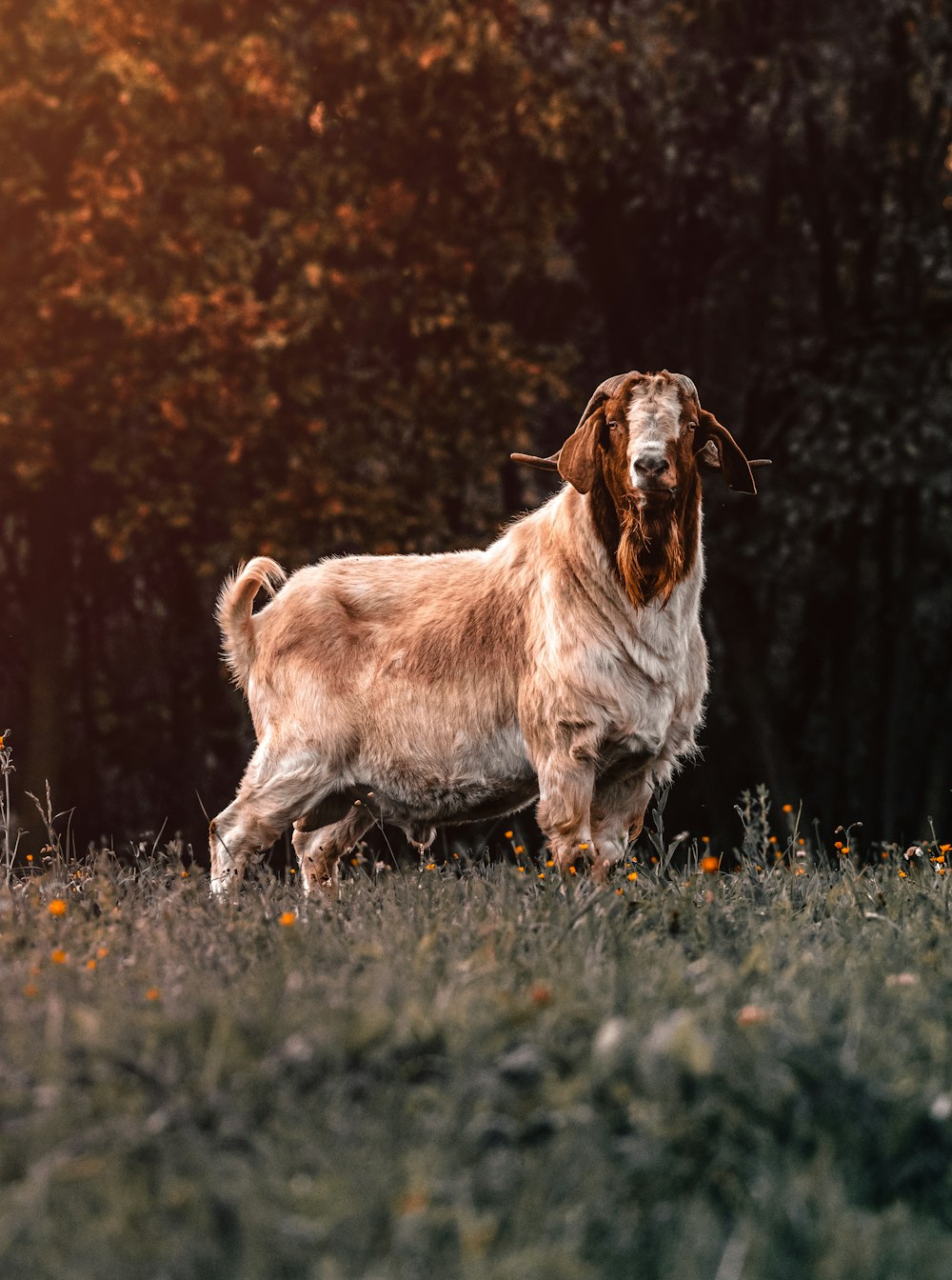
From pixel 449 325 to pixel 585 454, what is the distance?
21.9 feet

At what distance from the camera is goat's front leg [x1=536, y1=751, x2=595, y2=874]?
5.56 metres

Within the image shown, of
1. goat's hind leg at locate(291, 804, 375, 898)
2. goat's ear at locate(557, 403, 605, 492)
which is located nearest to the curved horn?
goat's ear at locate(557, 403, 605, 492)

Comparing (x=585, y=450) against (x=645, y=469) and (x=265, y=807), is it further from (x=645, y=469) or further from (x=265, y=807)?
(x=265, y=807)

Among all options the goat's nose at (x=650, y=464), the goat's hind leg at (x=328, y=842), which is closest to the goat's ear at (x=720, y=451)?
the goat's nose at (x=650, y=464)

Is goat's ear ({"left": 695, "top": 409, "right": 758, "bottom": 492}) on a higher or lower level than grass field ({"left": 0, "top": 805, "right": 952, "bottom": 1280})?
higher

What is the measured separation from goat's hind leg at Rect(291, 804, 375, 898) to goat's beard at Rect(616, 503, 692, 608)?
1.78m

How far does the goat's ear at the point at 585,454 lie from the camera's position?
5715 millimetres

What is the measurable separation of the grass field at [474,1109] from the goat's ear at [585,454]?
6.42ft

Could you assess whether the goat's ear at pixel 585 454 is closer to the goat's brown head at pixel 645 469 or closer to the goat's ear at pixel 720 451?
the goat's brown head at pixel 645 469

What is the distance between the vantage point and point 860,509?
40.6 ft

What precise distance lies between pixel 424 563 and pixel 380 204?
20.7 feet

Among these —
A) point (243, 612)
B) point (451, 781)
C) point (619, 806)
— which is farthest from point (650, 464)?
point (243, 612)

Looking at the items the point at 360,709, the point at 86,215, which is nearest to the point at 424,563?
the point at 360,709

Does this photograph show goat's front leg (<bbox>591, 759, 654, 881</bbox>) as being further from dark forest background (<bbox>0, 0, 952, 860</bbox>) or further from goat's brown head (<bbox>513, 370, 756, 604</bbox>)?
dark forest background (<bbox>0, 0, 952, 860</bbox>)
